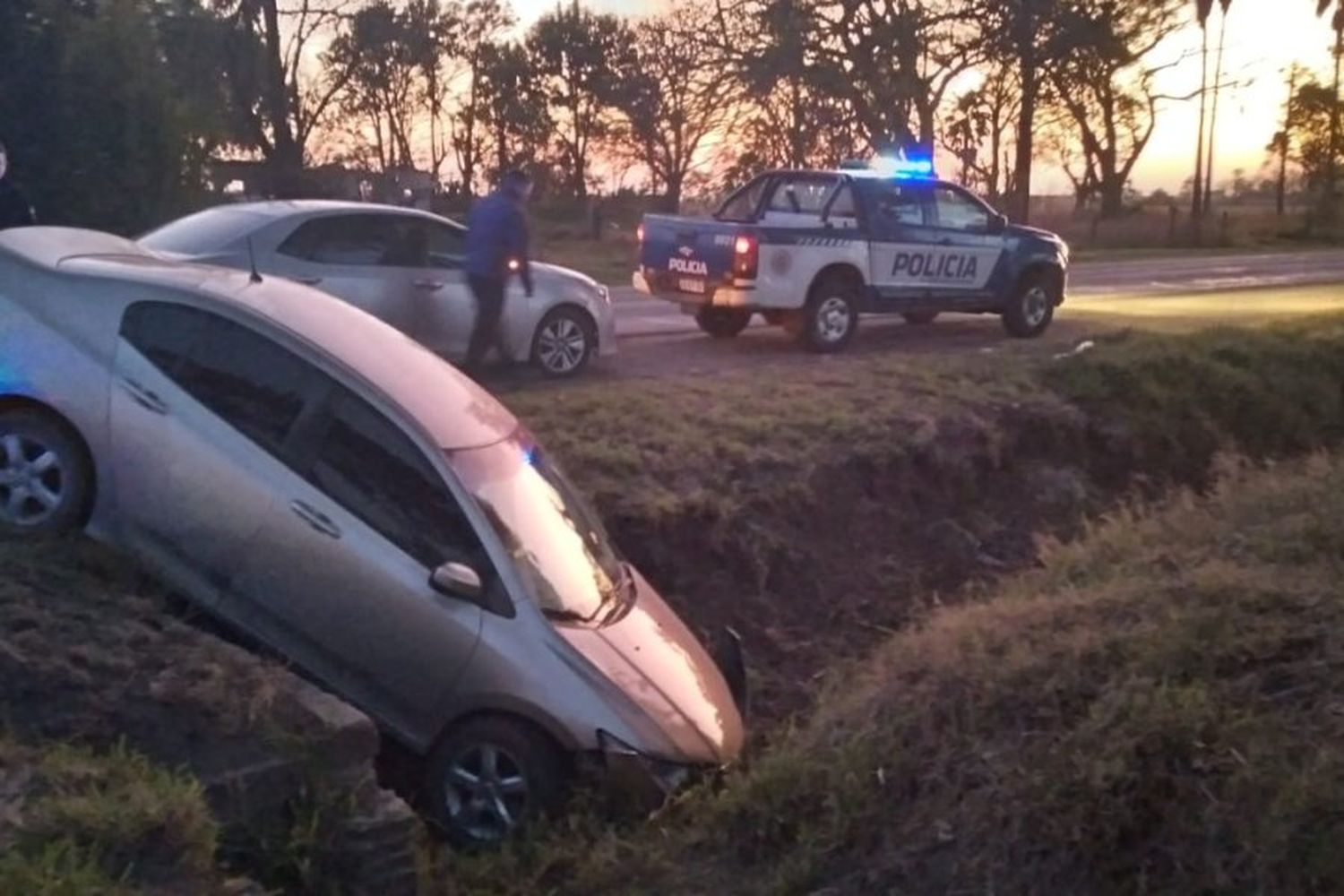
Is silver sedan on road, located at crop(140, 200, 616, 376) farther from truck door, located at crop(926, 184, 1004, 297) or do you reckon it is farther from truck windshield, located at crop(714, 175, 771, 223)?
truck door, located at crop(926, 184, 1004, 297)

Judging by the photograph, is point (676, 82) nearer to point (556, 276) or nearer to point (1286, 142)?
point (556, 276)

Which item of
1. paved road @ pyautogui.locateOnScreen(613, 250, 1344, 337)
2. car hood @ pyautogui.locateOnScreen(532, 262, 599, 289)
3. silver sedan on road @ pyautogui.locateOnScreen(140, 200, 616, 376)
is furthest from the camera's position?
paved road @ pyautogui.locateOnScreen(613, 250, 1344, 337)

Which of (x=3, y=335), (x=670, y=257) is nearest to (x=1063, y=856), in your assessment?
(x=3, y=335)

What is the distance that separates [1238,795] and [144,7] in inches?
661

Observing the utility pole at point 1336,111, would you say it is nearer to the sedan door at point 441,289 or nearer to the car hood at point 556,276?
the car hood at point 556,276

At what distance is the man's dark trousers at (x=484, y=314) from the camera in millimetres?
13680

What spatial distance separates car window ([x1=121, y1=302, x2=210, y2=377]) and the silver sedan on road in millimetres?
4673

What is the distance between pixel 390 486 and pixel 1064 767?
286 cm

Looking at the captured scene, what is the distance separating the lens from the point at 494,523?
704 cm

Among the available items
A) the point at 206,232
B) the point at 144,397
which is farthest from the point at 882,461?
the point at 144,397

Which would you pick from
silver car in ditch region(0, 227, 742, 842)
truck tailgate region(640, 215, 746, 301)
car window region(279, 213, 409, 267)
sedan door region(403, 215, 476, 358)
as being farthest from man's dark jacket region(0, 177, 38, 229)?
truck tailgate region(640, 215, 746, 301)

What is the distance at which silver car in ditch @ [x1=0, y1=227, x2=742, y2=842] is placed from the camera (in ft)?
22.4

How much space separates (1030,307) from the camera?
19.4 m

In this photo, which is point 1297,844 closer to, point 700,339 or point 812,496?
point 812,496
